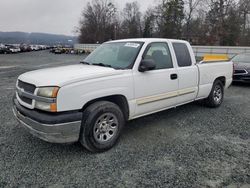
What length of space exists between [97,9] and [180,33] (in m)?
35.3

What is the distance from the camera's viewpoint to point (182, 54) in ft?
15.8

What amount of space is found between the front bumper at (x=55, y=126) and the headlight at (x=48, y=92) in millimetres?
269

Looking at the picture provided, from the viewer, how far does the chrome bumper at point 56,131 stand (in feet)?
9.74

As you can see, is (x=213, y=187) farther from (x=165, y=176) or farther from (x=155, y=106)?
(x=155, y=106)

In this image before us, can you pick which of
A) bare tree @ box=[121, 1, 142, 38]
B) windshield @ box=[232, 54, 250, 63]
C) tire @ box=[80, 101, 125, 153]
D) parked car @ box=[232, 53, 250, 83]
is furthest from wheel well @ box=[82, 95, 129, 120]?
bare tree @ box=[121, 1, 142, 38]

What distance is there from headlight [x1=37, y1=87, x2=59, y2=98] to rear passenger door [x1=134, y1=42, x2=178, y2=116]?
1392 mm

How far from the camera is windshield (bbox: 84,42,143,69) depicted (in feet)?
12.9

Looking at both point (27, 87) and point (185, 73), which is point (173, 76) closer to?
point (185, 73)

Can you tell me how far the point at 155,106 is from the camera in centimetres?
420

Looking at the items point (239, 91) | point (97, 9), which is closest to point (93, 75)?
point (239, 91)

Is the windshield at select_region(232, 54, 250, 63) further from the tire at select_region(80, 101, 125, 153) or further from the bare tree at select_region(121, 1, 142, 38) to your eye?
the bare tree at select_region(121, 1, 142, 38)

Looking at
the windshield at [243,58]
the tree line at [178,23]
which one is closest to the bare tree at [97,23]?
the tree line at [178,23]

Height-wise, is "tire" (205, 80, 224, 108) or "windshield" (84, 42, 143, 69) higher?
"windshield" (84, 42, 143, 69)

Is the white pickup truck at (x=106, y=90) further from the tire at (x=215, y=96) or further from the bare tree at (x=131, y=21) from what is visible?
the bare tree at (x=131, y=21)
